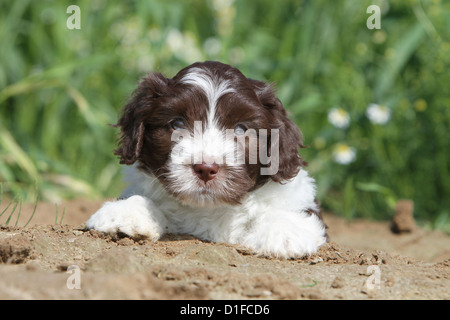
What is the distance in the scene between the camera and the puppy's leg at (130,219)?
4.03 metres

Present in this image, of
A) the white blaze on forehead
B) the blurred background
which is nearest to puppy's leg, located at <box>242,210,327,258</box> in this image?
Answer: the white blaze on forehead

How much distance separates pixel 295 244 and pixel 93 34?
5533 millimetres

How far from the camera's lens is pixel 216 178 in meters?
3.88

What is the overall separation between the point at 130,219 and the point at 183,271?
93 cm

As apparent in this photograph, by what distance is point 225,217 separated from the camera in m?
4.38

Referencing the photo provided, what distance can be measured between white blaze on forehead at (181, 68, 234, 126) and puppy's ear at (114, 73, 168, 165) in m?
0.23

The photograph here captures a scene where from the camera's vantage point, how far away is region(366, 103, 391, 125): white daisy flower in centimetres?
739

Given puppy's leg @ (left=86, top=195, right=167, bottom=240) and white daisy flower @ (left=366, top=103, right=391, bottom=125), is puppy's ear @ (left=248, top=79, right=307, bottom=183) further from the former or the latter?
white daisy flower @ (left=366, top=103, right=391, bottom=125)

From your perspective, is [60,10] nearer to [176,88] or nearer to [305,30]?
[305,30]

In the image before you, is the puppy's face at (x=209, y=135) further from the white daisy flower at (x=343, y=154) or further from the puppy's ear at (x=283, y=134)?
the white daisy flower at (x=343, y=154)

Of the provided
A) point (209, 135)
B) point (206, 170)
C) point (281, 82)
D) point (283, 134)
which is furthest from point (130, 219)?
point (281, 82)

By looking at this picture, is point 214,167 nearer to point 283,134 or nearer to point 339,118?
point 283,134
